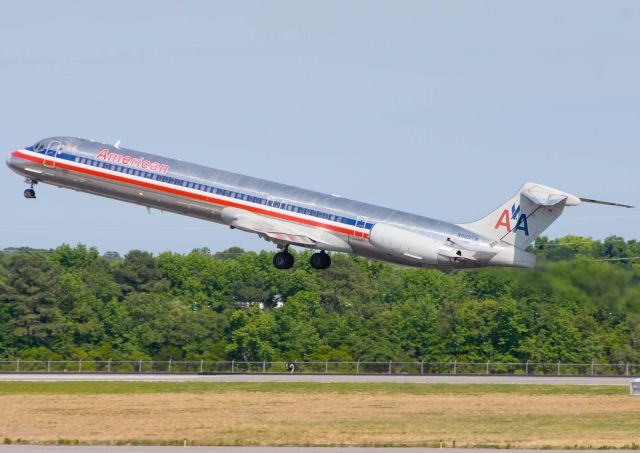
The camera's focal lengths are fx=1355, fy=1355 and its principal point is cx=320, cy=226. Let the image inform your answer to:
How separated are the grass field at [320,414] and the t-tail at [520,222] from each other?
6.37 m

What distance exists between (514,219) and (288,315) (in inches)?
2479

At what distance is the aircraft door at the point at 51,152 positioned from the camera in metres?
65.8

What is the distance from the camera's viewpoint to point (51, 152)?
66.0 m

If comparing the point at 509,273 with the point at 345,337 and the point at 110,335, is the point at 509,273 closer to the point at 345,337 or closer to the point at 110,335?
the point at 345,337

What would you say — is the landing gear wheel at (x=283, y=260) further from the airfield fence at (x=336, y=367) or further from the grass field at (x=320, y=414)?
Result: the airfield fence at (x=336, y=367)

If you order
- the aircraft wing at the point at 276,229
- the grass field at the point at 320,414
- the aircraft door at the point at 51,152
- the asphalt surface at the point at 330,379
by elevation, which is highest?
the aircraft door at the point at 51,152

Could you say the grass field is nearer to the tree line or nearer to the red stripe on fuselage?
the red stripe on fuselage

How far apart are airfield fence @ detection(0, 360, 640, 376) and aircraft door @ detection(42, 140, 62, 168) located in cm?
2933

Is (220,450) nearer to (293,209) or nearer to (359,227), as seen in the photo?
(359,227)

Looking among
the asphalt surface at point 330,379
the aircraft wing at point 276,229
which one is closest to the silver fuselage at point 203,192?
the aircraft wing at point 276,229

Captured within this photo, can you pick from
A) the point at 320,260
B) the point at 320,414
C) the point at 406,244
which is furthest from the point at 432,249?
the point at 320,414

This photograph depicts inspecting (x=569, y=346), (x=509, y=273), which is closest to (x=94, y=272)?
(x=569, y=346)

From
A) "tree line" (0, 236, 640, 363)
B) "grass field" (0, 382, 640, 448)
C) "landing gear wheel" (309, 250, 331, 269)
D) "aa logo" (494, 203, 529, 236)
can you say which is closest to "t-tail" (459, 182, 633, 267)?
"aa logo" (494, 203, 529, 236)

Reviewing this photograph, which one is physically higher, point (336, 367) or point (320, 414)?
point (336, 367)
